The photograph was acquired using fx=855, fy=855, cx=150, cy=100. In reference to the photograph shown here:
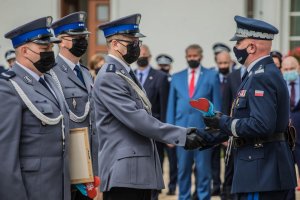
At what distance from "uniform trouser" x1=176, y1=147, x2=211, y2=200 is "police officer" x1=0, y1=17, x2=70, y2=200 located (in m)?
4.70

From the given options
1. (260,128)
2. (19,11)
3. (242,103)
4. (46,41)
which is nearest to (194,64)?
(242,103)

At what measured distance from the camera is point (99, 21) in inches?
663

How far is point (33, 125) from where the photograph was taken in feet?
17.9

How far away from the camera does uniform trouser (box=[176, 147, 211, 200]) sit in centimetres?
1033

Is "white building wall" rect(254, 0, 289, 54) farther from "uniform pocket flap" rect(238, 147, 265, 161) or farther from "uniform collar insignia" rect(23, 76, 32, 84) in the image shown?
"uniform collar insignia" rect(23, 76, 32, 84)

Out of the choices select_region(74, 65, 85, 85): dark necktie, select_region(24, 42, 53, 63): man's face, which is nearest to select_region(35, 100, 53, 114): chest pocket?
select_region(24, 42, 53, 63): man's face

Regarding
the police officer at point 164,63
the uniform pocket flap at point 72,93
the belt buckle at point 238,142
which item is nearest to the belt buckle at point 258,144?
the belt buckle at point 238,142

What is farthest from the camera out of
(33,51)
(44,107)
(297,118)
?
(297,118)

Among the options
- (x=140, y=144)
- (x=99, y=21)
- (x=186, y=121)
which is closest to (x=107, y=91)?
(x=140, y=144)

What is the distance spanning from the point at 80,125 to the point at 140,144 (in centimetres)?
56

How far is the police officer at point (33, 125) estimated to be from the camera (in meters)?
5.26

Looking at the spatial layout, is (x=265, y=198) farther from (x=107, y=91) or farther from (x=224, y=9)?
(x=224, y=9)

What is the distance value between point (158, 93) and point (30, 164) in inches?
237

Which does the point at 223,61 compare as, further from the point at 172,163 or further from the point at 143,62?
the point at 172,163
